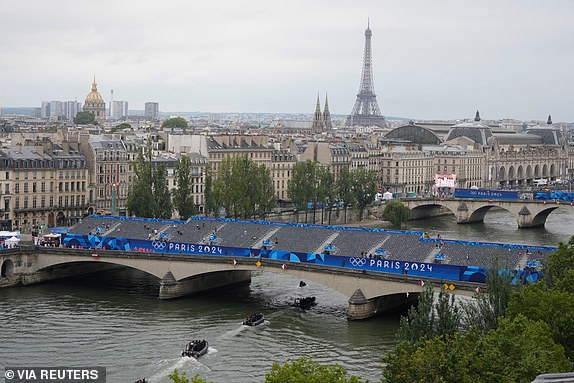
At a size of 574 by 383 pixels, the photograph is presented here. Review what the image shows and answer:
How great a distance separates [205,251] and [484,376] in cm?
3256

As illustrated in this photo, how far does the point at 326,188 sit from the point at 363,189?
6.64m

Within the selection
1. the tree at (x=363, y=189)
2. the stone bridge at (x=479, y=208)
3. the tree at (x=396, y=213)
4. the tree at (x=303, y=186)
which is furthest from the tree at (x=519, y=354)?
the stone bridge at (x=479, y=208)

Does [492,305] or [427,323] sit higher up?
[492,305]

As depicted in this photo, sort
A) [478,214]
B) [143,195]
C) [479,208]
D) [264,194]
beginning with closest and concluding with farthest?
[143,195] → [264,194] → [479,208] → [478,214]

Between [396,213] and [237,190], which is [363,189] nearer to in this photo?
[396,213]

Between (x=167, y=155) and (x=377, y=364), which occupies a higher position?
(x=167, y=155)

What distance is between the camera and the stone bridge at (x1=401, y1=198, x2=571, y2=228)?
357ft

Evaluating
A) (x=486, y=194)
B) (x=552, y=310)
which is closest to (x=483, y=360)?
(x=552, y=310)

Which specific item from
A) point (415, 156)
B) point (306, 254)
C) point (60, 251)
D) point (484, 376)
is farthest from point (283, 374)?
point (415, 156)

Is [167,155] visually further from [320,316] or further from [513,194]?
[320,316]

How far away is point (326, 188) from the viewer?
3917 inches

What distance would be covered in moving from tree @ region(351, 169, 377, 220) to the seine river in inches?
1451

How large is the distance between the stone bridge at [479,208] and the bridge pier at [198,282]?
4992 centimetres

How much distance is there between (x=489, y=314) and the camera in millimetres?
43188
